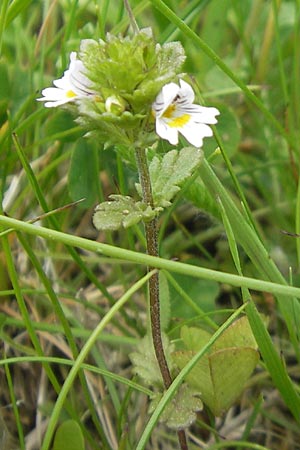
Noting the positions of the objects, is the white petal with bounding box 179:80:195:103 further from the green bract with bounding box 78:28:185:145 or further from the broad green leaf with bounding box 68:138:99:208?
the broad green leaf with bounding box 68:138:99:208

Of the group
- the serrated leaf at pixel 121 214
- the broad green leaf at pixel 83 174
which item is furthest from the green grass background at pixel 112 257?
the serrated leaf at pixel 121 214

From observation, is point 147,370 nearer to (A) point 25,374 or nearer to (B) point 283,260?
(A) point 25,374

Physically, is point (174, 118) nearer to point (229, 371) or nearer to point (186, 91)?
point (186, 91)

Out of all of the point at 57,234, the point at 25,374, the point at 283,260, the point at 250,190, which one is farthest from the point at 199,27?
the point at 57,234

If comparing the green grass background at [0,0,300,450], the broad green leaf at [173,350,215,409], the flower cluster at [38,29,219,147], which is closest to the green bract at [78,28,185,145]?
the flower cluster at [38,29,219,147]

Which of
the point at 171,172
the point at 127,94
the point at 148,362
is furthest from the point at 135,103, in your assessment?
the point at 148,362

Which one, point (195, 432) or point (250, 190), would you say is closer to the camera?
point (195, 432)
